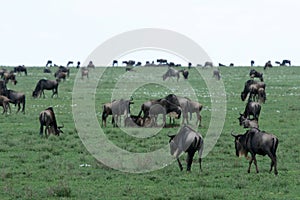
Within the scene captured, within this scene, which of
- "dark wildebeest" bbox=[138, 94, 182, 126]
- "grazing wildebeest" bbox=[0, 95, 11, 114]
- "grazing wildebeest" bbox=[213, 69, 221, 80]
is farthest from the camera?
"grazing wildebeest" bbox=[213, 69, 221, 80]

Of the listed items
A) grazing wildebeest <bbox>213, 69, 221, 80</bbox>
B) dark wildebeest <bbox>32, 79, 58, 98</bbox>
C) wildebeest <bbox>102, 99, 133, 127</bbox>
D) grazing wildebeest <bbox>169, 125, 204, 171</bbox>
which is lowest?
grazing wildebeest <bbox>169, 125, 204, 171</bbox>

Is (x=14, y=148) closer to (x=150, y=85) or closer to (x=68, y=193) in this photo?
(x=68, y=193)

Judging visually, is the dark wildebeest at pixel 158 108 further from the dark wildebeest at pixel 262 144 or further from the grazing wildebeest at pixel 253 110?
the dark wildebeest at pixel 262 144

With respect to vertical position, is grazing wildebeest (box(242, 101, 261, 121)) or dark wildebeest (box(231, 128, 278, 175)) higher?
grazing wildebeest (box(242, 101, 261, 121))

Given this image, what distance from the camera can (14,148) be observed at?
813 inches

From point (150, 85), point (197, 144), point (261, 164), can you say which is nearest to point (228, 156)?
point (261, 164)

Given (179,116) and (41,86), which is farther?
(41,86)

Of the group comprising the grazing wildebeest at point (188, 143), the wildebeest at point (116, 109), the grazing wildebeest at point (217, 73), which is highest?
the grazing wildebeest at point (217, 73)

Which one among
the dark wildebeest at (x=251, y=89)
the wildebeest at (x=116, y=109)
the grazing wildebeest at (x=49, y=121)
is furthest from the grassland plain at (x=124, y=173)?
the dark wildebeest at (x=251, y=89)

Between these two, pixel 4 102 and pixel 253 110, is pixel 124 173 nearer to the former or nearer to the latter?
pixel 253 110

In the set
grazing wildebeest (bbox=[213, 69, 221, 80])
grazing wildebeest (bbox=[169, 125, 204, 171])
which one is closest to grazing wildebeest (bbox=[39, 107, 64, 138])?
grazing wildebeest (bbox=[169, 125, 204, 171])

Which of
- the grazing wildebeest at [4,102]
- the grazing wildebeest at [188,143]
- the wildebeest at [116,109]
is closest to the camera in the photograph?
the grazing wildebeest at [188,143]

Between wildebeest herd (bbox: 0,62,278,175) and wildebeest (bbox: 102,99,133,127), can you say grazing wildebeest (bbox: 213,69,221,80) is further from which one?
wildebeest (bbox: 102,99,133,127)

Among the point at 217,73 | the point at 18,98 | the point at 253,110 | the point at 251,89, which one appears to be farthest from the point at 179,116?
the point at 217,73
